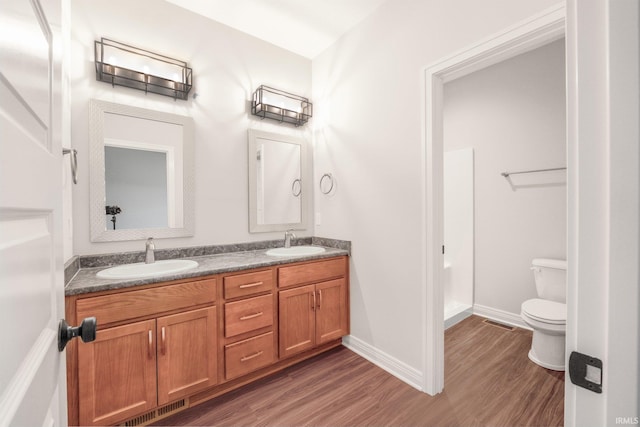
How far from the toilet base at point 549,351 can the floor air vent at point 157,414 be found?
8.34 ft

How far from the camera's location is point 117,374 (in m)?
1.44

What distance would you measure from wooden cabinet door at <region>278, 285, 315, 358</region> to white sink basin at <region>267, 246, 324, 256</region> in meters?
0.32

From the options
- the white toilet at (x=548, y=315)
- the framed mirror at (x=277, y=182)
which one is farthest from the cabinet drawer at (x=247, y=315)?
the white toilet at (x=548, y=315)

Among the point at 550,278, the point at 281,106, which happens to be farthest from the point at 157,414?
the point at 550,278

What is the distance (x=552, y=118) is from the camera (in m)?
2.55

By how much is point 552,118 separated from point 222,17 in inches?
→ 120

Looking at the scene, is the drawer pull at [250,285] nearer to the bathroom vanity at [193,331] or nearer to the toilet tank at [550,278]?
the bathroom vanity at [193,331]

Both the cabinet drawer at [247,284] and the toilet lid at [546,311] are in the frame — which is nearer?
the cabinet drawer at [247,284]

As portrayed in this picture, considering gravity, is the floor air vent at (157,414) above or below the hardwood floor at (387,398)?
above

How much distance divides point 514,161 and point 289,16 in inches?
→ 99.2

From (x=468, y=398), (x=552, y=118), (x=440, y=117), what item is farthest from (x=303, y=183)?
(x=552, y=118)

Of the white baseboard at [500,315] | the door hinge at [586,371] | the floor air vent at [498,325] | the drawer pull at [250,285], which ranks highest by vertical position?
the door hinge at [586,371]

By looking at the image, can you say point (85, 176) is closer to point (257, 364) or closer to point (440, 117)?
point (257, 364)

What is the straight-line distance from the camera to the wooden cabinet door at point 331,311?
2.24m
